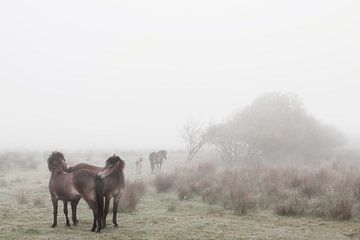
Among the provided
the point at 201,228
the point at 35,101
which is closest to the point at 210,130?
the point at 201,228

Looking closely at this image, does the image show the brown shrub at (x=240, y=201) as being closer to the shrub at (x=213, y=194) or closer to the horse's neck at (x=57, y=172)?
the shrub at (x=213, y=194)

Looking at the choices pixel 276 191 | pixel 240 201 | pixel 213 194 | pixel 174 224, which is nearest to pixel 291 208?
pixel 240 201

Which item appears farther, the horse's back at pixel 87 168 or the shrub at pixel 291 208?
the shrub at pixel 291 208

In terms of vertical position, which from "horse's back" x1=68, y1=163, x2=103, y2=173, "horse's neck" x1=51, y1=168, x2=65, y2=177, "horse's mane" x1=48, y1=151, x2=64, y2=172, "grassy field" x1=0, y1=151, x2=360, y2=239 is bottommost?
"grassy field" x1=0, y1=151, x2=360, y2=239

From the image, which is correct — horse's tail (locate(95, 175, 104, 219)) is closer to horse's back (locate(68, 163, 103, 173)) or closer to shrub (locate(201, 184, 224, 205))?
horse's back (locate(68, 163, 103, 173))

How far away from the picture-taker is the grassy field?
29.1 ft

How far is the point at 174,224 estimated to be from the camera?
1003 centimetres

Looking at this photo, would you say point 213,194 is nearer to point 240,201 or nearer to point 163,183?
point 240,201

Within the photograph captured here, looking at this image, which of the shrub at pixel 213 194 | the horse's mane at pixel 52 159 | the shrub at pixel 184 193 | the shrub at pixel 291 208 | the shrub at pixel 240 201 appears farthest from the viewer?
the shrub at pixel 184 193

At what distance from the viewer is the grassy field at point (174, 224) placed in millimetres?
8875

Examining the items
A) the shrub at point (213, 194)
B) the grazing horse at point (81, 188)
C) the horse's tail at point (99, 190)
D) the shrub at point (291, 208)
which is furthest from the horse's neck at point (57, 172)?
the shrub at point (291, 208)

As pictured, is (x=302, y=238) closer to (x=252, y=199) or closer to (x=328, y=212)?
(x=328, y=212)

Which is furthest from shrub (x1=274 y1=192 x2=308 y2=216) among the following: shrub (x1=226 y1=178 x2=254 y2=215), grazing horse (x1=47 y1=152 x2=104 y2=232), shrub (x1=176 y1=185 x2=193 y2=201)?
grazing horse (x1=47 y1=152 x2=104 y2=232)

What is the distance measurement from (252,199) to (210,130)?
2031 cm
